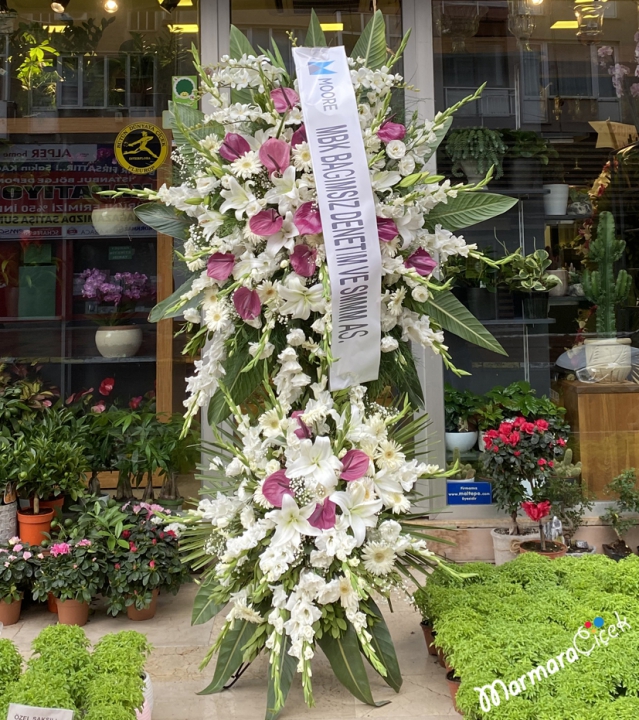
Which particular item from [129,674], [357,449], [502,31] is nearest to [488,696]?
[357,449]

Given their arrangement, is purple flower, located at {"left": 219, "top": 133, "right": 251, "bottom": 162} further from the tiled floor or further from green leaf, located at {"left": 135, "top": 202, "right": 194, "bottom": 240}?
the tiled floor

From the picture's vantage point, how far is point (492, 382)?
13.9 ft

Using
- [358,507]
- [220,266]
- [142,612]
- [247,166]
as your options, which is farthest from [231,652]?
[247,166]

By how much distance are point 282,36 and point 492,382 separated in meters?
1.99

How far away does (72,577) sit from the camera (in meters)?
3.22

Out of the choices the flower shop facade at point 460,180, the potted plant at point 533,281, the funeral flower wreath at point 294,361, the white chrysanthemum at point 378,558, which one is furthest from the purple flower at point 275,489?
the potted plant at point 533,281

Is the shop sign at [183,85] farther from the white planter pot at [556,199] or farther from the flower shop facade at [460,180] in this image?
the white planter pot at [556,199]

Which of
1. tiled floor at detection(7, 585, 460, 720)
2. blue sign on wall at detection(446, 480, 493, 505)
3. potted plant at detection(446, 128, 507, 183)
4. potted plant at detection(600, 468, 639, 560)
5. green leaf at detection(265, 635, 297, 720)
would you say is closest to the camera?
green leaf at detection(265, 635, 297, 720)

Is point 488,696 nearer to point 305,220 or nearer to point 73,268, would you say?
point 305,220

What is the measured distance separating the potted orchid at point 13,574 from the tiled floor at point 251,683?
0.07 meters

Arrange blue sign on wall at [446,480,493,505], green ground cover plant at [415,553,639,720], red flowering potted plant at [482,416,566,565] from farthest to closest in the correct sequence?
blue sign on wall at [446,480,493,505] < red flowering potted plant at [482,416,566,565] < green ground cover plant at [415,553,639,720]

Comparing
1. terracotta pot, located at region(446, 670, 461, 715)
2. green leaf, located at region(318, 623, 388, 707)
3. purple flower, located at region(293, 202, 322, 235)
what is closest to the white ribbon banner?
purple flower, located at region(293, 202, 322, 235)

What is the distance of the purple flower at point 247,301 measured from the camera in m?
2.48

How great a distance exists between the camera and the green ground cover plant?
2.08 m
